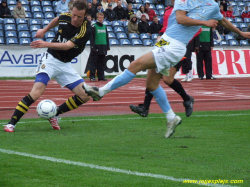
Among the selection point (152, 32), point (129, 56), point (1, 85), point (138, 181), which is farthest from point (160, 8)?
point (138, 181)

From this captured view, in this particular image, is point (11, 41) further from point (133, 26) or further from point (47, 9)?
A: point (133, 26)

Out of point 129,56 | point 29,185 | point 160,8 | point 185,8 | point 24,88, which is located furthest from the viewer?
point 160,8

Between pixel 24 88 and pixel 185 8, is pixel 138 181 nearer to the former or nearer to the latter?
pixel 185 8

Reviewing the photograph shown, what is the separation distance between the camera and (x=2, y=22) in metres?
22.2

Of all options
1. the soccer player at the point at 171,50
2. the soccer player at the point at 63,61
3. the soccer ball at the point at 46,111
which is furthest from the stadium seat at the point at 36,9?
the soccer player at the point at 171,50

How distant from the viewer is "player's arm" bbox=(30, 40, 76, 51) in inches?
281

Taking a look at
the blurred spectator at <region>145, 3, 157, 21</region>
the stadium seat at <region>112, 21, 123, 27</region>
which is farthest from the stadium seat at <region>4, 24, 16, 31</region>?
the blurred spectator at <region>145, 3, 157, 21</region>

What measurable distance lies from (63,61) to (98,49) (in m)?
11.5

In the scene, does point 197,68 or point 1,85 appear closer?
point 1,85

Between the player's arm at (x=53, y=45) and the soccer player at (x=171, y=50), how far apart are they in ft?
3.52

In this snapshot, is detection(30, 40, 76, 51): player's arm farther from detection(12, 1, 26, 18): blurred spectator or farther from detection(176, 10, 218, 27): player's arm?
detection(12, 1, 26, 18): blurred spectator

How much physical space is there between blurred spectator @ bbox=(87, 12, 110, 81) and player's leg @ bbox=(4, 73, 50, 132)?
11.7 meters

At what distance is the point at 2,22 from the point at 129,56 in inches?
224

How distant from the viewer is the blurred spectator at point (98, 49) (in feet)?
64.1
